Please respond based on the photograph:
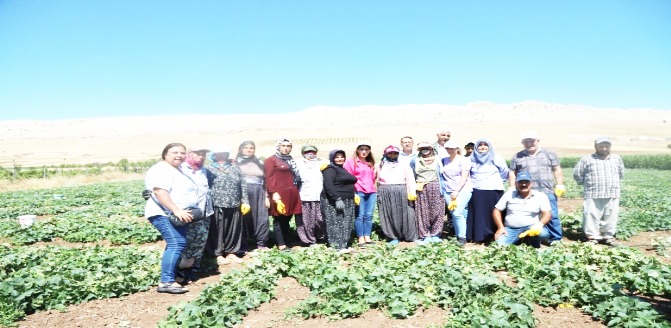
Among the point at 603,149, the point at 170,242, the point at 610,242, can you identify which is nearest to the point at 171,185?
the point at 170,242

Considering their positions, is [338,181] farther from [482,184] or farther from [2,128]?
[2,128]

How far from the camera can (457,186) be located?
288 inches

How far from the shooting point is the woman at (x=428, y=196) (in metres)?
7.44

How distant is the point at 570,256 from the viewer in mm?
5910

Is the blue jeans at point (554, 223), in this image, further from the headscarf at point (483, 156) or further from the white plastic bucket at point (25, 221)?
the white plastic bucket at point (25, 221)

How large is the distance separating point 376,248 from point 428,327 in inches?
112

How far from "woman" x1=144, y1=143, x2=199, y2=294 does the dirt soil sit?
0.32 meters

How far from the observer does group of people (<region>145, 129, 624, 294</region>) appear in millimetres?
6805

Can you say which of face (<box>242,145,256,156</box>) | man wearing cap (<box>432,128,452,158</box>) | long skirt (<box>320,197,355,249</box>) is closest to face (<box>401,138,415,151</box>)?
man wearing cap (<box>432,128,452,158</box>)

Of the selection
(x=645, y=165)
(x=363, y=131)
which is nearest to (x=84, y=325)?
(x=645, y=165)

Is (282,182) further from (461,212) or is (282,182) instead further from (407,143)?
(461,212)

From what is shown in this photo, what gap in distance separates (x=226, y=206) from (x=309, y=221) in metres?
1.54

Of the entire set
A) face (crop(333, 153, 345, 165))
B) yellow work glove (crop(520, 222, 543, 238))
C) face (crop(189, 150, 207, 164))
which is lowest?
yellow work glove (crop(520, 222, 543, 238))

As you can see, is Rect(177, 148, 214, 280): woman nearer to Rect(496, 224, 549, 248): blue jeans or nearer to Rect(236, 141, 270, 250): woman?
Rect(236, 141, 270, 250): woman
